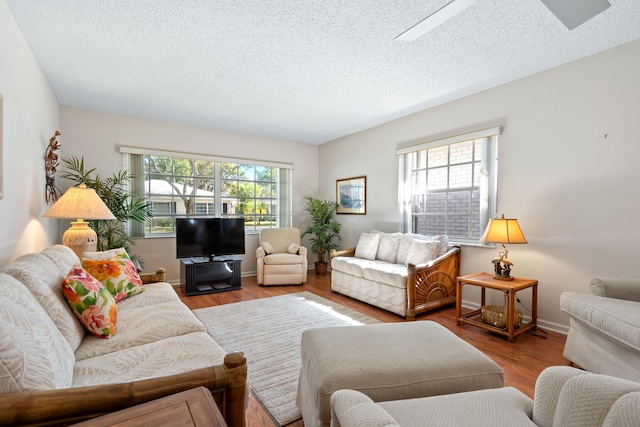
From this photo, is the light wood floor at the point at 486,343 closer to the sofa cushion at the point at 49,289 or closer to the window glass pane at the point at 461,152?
the sofa cushion at the point at 49,289

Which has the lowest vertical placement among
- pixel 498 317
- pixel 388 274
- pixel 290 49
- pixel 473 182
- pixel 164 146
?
pixel 498 317

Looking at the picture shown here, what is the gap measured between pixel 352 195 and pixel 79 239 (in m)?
3.80

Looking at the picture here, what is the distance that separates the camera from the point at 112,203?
3.93 meters

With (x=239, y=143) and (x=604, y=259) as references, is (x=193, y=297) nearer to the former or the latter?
(x=239, y=143)

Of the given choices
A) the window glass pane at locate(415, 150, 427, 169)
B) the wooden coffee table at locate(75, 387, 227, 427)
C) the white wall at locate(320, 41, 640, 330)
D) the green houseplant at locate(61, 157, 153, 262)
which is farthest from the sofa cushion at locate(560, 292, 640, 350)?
the green houseplant at locate(61, 157, 153, 262)

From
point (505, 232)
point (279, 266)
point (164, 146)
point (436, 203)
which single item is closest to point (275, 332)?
point (279, 266)

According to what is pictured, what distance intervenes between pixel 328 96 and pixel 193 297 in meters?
3.13

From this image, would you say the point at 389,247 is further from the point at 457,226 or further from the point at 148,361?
the point at 148,361

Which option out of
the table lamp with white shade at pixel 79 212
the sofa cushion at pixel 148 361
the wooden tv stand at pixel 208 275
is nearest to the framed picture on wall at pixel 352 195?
the wooden tv stand at pixel 208 275

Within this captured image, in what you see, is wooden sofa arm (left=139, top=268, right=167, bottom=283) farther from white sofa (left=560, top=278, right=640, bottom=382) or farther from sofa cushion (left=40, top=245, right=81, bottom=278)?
white sofa (left=560, top=278, right=640, bottom=382)

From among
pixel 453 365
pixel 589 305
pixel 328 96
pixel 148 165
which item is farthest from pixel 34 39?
pixel 589 305

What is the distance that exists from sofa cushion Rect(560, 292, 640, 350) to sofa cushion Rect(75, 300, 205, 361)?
244cm

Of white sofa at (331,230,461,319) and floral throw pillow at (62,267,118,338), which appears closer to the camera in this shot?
floral throw pillow at (62,267,118,338)

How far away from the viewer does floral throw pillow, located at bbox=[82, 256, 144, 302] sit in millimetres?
2219
